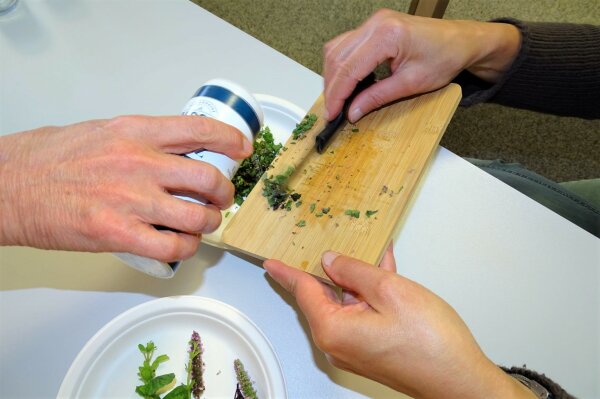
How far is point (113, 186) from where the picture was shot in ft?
1.86

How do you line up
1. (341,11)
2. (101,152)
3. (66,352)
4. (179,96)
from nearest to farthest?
(101,152) → (66,352) → (179,96) → (341,11)

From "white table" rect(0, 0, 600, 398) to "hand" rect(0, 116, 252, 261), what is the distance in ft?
0.63

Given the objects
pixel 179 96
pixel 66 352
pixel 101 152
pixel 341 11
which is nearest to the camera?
pixel 101 152

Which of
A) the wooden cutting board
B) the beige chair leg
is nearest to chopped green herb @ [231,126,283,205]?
the wooden cutting board

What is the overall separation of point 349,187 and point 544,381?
0.44 m

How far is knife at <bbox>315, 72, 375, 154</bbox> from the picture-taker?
0.79 m

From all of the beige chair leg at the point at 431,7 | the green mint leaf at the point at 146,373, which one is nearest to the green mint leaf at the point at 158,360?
the green mint leaf at the point at 146,373

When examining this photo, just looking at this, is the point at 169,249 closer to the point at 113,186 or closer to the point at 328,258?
the point at 113,186

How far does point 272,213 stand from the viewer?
2.43 ft

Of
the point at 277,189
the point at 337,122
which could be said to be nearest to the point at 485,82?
the point at 337,122

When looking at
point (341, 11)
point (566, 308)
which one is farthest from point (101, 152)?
point (341, 11)

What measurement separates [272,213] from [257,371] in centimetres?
27

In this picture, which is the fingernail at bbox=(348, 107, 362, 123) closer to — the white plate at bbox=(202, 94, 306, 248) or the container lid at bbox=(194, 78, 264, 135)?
the white plate at bbox=(202, 94, 306, 248)

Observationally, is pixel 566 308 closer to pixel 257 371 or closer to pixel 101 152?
pixel 257 371
